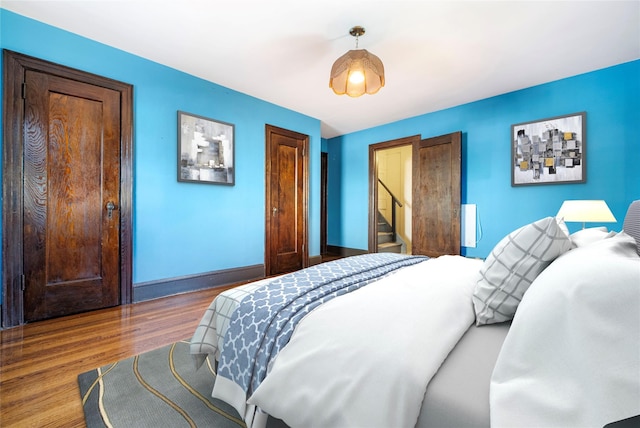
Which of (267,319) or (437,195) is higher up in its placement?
(437,195)

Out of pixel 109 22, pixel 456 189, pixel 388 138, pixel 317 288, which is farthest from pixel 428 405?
pixel 388 138

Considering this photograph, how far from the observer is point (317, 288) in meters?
1.25

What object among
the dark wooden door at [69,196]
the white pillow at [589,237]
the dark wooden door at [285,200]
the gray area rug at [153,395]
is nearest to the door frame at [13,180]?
the dark wooden door at [69,196]

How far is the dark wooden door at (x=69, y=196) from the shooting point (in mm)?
2340

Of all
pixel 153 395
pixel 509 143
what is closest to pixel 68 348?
pixel 153 395

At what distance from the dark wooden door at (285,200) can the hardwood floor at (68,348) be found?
1508 mm

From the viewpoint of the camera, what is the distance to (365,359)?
2.52 feet

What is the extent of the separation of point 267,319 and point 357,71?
221 centimetres

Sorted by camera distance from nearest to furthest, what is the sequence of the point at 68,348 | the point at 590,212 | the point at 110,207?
the point at 68,348
the point at 590,212
the point at 110,207

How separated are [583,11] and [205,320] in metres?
3.55

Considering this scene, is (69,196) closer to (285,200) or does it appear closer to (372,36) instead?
(285,200)

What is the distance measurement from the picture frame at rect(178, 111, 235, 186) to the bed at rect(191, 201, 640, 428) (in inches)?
95.2

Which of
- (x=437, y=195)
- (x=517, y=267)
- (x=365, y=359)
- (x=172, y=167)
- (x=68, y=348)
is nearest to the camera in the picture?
(x=365, y=359)

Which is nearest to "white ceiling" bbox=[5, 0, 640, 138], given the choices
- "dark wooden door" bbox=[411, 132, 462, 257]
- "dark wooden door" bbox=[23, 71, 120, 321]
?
"dark wooden door" bbox=[23, 71, 120, 321]
